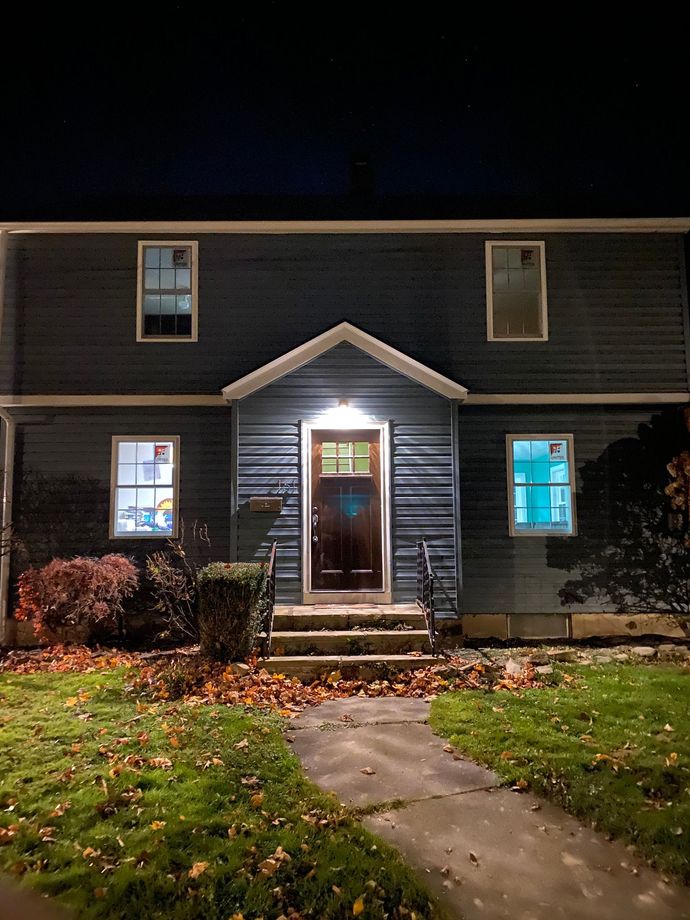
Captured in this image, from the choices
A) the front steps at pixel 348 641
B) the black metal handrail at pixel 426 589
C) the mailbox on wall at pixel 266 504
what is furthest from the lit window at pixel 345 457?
the front steps at pixel 348 641

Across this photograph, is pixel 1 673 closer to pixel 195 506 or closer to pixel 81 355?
pixel 195 506

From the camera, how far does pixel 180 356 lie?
10.5m

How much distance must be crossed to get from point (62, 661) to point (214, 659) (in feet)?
7.83

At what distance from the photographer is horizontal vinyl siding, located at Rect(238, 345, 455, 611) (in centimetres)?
952

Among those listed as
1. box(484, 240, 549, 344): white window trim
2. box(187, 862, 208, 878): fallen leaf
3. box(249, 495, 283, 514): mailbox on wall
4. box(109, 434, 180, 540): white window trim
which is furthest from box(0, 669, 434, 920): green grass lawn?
box(484, 240, 549, 344): white window trim

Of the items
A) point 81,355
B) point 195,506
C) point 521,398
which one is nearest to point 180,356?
point 81,355

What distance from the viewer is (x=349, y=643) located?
809 cm

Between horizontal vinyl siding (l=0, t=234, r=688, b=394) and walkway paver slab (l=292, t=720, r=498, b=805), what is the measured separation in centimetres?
626

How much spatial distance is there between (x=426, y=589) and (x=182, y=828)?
18.3 ft

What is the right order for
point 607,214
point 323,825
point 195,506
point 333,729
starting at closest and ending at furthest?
1. point 323,825
2. point 333,729
3. point 195,506
4. point 607,214

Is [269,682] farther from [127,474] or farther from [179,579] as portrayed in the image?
[127,474]

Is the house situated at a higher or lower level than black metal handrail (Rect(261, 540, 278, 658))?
higher

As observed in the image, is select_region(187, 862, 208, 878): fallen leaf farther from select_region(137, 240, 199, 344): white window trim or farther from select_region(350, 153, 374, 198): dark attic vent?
select_region(350, 153, 374, 198): dark attic vent

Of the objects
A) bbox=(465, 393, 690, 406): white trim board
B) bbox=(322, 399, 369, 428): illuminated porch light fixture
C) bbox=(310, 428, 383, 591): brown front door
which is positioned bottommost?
bbox=(310, 428, 383, 591): brown front door
